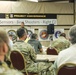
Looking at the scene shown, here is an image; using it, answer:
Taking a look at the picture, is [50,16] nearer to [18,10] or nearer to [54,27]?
[54,27]

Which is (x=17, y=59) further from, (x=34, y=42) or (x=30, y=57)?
(x=34, y=42)

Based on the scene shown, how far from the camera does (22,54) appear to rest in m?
3.96

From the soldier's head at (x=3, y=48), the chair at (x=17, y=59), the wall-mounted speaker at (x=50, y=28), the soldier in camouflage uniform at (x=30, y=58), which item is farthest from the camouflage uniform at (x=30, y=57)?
the wall-mounted speaker at (x=50, y=28)

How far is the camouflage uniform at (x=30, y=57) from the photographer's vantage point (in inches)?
165

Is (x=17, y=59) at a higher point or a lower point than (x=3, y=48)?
lower

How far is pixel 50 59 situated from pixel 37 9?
7323mm

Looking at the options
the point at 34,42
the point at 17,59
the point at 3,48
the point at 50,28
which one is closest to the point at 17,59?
the point at 17,59

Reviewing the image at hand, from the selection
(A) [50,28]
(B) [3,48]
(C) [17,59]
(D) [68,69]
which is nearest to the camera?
(B) [3,48]

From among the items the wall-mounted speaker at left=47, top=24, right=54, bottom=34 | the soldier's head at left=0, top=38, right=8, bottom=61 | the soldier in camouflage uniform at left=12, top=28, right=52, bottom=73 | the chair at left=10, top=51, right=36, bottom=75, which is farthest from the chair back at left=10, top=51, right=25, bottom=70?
the wall-mounted speaker at left=47, top=24, right=54, bottom=34

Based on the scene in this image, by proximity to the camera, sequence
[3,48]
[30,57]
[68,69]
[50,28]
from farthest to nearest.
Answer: [50,28] → [30,57] → [68,69] → [3,48]

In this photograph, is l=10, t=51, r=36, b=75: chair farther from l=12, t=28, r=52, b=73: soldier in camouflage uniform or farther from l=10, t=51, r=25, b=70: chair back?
l=12, t=28, r=52, b=73: soldier in camouflage uniform

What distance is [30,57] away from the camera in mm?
4328

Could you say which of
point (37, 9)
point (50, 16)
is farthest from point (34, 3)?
point (50, 16)

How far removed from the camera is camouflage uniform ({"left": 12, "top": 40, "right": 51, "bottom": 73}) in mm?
4195
